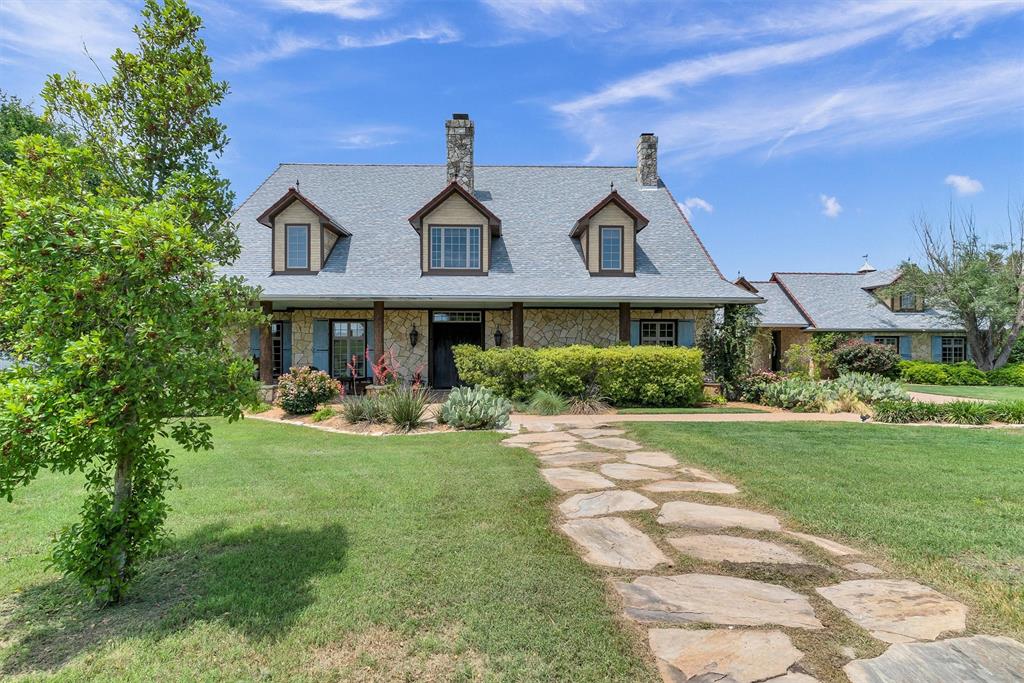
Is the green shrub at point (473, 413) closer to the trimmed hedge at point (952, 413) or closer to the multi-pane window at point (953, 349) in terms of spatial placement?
the trimmed hedge at point (952, 413)

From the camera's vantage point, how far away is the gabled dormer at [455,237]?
1433cm

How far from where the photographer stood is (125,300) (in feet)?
9.26

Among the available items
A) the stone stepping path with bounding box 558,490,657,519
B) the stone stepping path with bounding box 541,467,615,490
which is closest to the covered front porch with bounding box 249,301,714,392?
the stone stepping path with bounding box 541,467,615,490

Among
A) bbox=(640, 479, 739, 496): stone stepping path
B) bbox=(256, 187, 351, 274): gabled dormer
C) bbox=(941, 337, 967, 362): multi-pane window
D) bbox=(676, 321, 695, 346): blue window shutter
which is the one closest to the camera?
bbox=(640, 479, 739, 496): stone stepping path

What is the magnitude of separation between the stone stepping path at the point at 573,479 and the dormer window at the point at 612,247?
1003 centimetres

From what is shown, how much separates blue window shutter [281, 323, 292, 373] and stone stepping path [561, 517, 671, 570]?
13.4 meters

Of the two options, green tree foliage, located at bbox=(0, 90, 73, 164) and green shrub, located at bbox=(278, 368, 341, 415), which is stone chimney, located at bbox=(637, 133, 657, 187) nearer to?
green shrub, located at bbox=(278, 368, 341, 415)

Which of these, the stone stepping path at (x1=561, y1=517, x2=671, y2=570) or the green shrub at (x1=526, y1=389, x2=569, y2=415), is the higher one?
the green shrub at (x1=526, y1=389, x2=569, y2=415)

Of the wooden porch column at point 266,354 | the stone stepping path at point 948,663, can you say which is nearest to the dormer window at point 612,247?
the wooden porch column at point 266,354

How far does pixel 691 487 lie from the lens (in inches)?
191

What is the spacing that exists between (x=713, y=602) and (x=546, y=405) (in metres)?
8.24

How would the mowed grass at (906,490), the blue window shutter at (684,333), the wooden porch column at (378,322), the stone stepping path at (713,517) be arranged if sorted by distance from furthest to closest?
the blue window shutter at (684,333)
the wooden porch column at (378,322)
the stone stepping path at (713,517)
the mowed grass at (906,490)

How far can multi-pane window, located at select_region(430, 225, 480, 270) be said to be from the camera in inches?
569

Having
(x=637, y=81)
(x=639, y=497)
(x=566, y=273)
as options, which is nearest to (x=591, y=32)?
(x=637, y=81)
